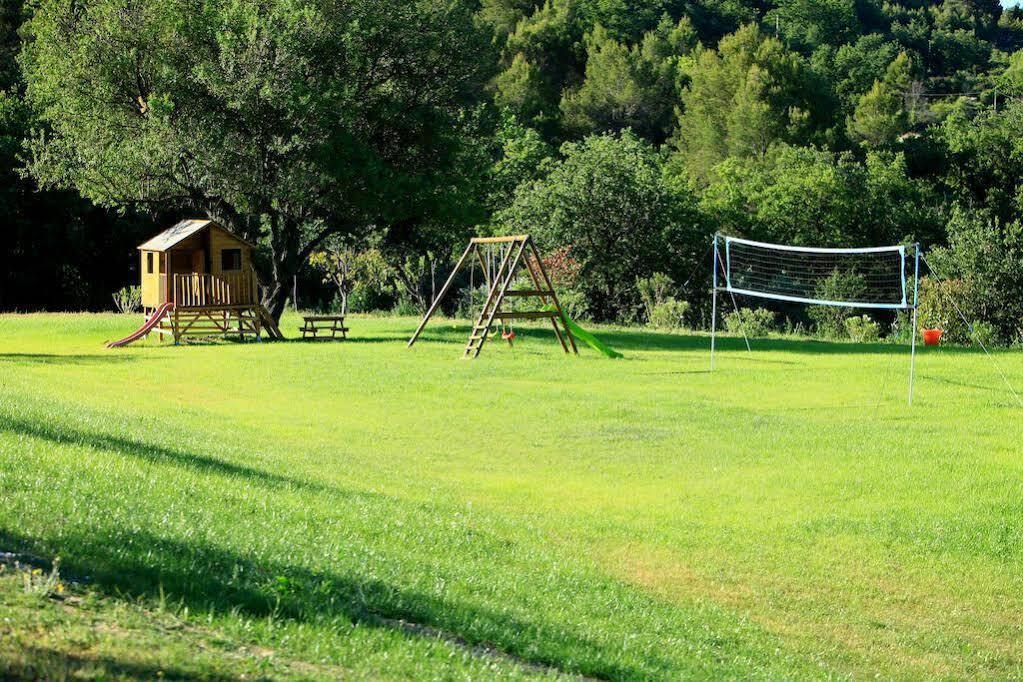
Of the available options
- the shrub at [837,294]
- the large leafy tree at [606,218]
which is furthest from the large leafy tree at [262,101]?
the shrub at [837,294]

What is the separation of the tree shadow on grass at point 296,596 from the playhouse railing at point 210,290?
25.8 meters

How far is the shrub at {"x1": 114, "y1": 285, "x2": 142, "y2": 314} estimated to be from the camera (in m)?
43.8

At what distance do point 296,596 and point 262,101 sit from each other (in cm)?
2749

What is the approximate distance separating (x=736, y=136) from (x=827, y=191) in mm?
20370

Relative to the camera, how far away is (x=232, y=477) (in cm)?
1123

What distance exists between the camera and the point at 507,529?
1098 cm

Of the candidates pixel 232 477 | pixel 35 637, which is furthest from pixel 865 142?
pixel 35 637

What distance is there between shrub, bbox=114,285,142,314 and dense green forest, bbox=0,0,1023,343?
2703mm

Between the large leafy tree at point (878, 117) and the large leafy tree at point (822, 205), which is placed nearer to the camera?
the large leafy tree at point (822, 205)

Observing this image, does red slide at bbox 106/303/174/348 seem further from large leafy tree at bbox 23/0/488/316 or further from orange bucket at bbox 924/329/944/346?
orange bucket at bbox 924/329/944/346

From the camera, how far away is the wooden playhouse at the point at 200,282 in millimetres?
32500

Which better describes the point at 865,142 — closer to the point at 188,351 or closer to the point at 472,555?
the point at 188,351

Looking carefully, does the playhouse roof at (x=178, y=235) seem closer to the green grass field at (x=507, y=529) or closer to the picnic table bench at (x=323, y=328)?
the picnic table bench at (x=323, y=328)

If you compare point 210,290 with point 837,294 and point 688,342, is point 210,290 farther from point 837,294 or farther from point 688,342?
point 837,294
